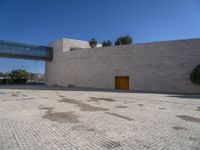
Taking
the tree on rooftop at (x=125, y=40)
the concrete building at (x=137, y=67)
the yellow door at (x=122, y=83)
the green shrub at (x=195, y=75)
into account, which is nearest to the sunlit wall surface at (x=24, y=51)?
the concrete building at (x=137, y=67)

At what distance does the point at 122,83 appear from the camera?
28500 mm

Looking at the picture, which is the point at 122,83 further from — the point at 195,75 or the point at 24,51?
the point at 24,51

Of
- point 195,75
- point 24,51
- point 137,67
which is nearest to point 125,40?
point 137,67

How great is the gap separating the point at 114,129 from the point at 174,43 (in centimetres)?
2253

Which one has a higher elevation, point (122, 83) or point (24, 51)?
point (24, 51)

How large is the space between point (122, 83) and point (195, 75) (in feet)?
38.3

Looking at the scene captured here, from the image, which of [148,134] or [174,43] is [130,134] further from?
[174,43]

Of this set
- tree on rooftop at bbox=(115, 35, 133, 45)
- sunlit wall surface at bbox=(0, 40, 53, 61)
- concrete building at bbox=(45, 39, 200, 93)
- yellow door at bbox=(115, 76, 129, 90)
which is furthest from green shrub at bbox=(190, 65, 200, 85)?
sunlit wall surface at bbox=(0, 40, 53, 61)

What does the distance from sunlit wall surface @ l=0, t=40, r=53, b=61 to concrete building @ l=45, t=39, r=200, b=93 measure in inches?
308

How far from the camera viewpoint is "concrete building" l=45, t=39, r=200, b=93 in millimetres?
23172

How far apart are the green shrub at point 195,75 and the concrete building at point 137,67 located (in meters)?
1.61

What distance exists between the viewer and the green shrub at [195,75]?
67.5 ft

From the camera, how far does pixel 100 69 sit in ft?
102

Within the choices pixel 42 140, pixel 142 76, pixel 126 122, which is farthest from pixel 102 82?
pixel 42 140
